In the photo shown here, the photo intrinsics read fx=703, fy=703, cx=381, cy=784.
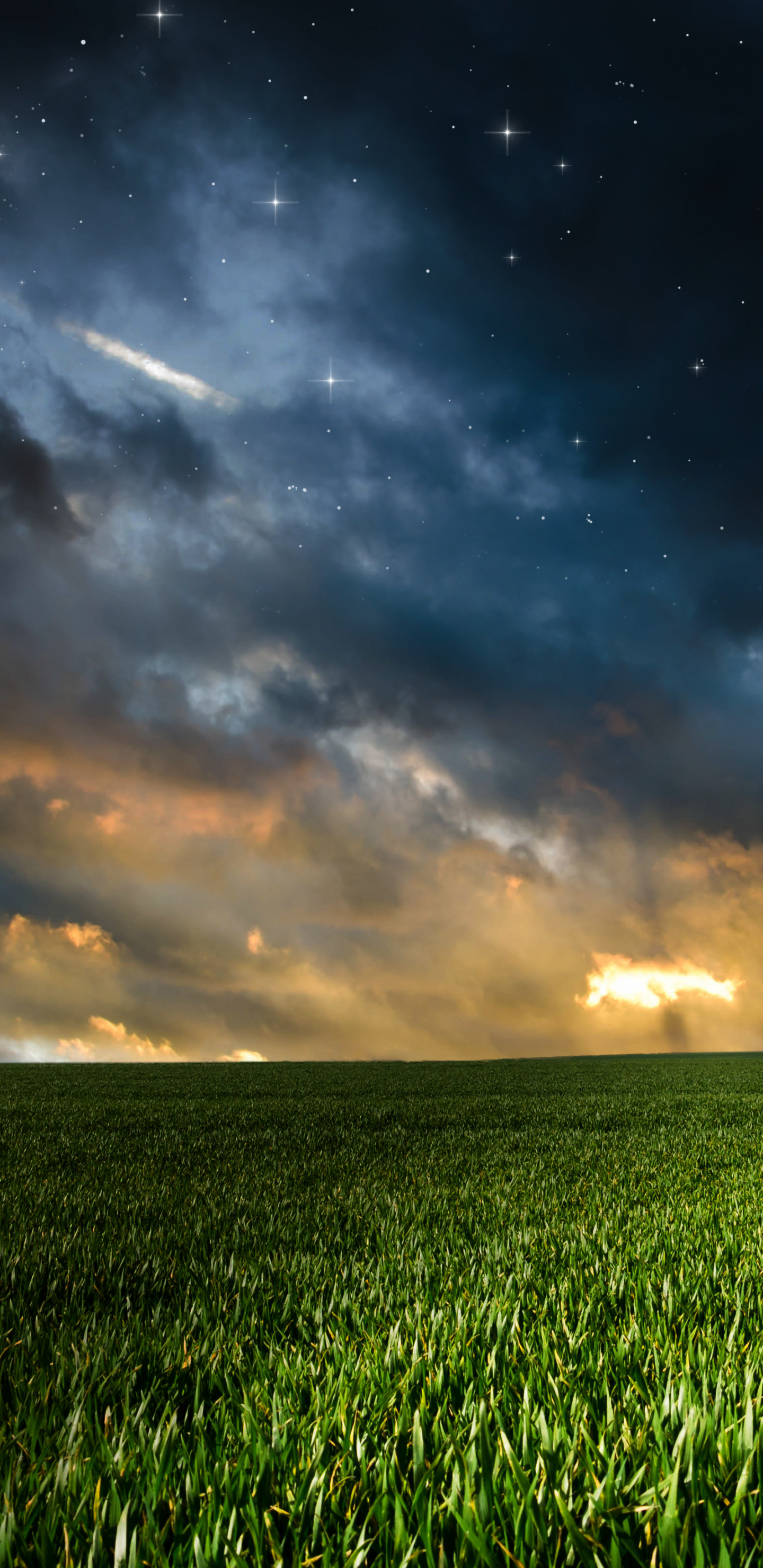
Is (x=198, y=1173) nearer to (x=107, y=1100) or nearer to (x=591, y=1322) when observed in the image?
(x=591, y=1322)

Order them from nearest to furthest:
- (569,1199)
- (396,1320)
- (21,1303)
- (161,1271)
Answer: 1. (396,1320)
2. (21,1303)
3. (161,1271)
4. (569,1199)

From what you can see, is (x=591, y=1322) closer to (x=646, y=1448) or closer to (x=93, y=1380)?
(x=646, y=1448)

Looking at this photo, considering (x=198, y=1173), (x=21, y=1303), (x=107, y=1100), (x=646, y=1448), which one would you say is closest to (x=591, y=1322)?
(x=646, y=1448)

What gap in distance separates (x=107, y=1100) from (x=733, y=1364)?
2291 cm

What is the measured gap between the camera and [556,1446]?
2.47 meters

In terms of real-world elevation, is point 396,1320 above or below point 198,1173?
above

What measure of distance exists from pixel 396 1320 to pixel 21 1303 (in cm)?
247

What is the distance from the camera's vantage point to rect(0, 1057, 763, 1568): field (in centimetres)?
213

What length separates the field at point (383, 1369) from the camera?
6.98ft

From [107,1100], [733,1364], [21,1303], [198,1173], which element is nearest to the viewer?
[733,1364]

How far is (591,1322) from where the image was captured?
3926mm

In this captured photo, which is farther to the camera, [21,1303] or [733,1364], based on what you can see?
[21,1303]

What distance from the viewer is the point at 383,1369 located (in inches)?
126

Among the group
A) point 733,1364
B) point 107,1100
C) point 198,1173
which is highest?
point 733,1364
